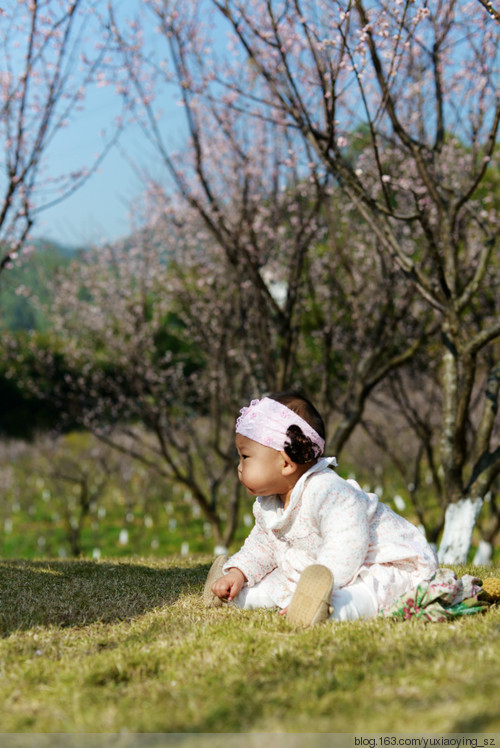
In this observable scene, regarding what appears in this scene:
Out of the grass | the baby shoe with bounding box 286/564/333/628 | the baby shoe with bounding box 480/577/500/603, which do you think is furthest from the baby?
the baby shoe with bounding box 480/577/500/603

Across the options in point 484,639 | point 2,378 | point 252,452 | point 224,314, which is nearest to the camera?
point 484,639

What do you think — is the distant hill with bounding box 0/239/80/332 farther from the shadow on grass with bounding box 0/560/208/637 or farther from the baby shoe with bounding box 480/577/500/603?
the baby shoe with bounding box 480/577/500/603

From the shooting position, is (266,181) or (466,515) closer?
(466,515)

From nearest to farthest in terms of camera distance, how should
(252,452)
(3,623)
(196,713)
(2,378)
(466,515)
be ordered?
(196,713)
(3,623)
(252,452)
(466,515)
(2,378)

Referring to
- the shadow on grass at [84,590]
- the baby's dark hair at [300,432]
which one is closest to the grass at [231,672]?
the shadow on grass at [84,590]

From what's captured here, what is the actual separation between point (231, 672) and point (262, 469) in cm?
115

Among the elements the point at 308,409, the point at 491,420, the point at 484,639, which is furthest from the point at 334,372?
the point at 484,639

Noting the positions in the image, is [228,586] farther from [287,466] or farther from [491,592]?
[491,592]

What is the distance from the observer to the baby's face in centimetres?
320

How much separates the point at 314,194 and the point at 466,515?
430cm

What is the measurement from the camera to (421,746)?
167 cm

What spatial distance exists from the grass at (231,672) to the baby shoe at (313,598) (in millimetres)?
70

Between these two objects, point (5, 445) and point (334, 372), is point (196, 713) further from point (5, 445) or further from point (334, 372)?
point (5, 445)

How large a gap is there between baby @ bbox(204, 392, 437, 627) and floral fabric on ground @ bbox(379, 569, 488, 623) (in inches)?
3.8
